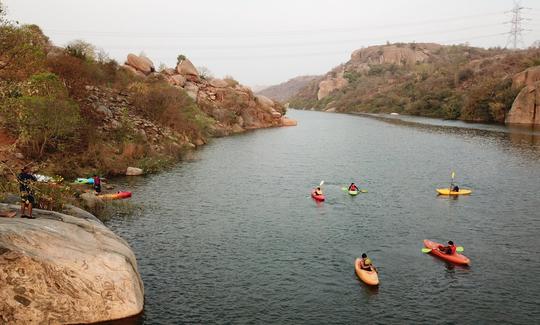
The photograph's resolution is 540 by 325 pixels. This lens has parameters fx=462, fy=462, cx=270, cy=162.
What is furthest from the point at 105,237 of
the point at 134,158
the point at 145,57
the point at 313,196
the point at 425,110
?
the point at 425,110

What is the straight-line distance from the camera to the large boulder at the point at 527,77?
128 metres

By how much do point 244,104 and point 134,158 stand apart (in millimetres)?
65869

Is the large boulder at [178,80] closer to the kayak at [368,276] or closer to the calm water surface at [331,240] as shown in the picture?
the calm water surface at [331,240]

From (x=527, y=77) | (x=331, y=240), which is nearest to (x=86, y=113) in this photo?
(x=331, y=240)

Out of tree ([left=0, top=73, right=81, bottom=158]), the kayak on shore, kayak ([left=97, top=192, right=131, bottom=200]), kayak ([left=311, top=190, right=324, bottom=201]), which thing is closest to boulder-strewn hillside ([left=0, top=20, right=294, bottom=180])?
tree ([left=0, top=73, right=81, bottom=158])

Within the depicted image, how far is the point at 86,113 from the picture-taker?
59.8m

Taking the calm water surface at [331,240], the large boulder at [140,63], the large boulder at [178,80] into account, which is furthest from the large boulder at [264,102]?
the calm water surface at [331,240]

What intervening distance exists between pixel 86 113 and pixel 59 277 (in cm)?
4365

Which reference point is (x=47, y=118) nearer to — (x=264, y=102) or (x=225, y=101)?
(x=225, y=101)

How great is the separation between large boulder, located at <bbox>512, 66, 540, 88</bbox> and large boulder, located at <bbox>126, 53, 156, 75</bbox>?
100053 millimetres

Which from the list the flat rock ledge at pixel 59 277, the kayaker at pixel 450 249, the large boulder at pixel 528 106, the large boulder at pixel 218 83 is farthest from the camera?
the large boulder at pixel 218 83

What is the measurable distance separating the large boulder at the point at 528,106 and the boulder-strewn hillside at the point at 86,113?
75581 millimetres

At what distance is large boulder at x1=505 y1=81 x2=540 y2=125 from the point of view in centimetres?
12021

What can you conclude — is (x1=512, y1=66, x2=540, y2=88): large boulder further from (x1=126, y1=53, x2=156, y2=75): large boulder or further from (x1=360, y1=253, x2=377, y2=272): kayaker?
(x1=360, y1=253, x2=377, y2=272): kayaker
